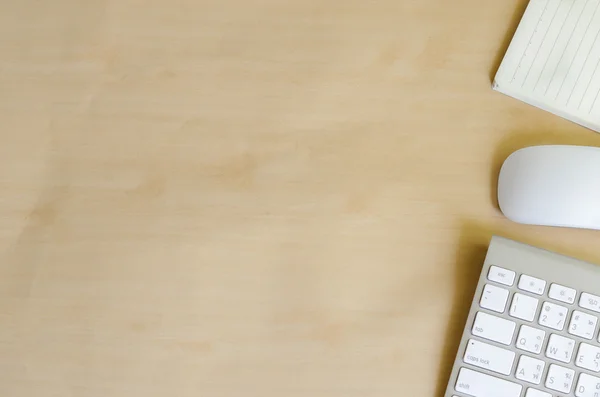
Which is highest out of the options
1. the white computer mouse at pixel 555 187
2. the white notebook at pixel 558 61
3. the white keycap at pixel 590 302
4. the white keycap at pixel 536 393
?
the white notebook at pixel 558 61

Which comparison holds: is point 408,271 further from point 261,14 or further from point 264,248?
point 261,14

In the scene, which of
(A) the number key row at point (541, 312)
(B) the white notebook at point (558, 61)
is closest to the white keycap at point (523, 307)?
(A) the number key row at point (541, 312)

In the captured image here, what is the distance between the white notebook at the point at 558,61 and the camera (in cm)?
50

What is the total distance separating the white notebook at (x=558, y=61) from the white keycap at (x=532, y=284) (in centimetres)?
14

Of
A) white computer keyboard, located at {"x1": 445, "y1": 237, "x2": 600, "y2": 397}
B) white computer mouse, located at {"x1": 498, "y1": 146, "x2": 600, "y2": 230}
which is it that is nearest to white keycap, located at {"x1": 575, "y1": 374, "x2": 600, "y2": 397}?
white computer keyboard, located at {"x1": 445, "y1": 237, "x2": 600, "y2": 397}

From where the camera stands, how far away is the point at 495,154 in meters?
0.49

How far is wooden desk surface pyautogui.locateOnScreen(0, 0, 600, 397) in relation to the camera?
1.51 feet

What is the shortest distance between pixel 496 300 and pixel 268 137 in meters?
0.22

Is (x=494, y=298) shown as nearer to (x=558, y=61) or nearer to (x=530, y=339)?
(x=530, y=339)

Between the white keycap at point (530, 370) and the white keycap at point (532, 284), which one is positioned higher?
the white keycap at point (532, 284)

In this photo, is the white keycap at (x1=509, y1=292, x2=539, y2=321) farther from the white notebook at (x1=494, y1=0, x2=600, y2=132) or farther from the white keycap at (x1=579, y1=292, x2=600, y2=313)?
the white notebook at (x1=494, y1=0, x2=600, y2=132)

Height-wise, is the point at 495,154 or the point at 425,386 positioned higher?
the point at 495,154

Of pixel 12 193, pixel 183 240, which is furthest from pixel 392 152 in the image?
pixel 12 193

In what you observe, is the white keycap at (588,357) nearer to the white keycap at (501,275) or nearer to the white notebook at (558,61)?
the white keycap at (501,275)
